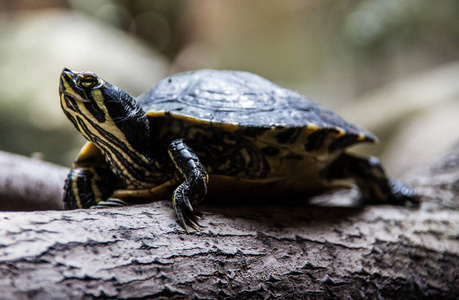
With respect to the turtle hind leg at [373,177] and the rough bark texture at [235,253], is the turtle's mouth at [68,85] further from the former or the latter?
the turtle hind leg at [373,177]

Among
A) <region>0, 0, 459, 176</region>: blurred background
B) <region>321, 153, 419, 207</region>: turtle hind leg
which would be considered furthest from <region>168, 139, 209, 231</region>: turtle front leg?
<region>0, 0, 459, 176</region>: blurred background

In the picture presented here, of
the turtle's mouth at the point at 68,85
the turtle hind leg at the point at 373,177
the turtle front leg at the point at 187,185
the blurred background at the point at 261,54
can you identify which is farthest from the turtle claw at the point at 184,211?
the blurred background at the point at 261,54

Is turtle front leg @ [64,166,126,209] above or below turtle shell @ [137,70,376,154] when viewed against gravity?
below

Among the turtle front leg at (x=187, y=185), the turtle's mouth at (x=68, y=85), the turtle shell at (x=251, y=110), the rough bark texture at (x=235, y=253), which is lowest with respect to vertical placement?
the rough bark texture at (x=235, y=253)

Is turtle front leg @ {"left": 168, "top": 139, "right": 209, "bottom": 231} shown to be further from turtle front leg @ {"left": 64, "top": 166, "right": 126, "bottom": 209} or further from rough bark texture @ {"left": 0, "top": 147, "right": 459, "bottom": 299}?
turtle front leg @ {"left": 64, "top": 166, "right": 126, "bottom": 209}

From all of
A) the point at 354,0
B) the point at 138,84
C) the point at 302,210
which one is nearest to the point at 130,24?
the point at 138,84

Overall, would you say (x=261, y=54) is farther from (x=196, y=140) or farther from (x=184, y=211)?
(x=184, y=211)

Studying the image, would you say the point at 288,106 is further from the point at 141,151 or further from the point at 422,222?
the point at 422,222
